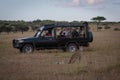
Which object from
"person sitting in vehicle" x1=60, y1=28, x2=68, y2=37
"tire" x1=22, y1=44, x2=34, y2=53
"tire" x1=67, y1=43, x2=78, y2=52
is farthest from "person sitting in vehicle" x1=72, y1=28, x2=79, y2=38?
"tire" x1=22, y1=44, x2=34, y2=53

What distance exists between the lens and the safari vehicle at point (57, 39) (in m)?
23.2

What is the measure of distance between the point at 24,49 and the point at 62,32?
2679 mm

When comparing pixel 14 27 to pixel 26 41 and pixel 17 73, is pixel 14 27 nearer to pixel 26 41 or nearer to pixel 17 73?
pixel 26 41

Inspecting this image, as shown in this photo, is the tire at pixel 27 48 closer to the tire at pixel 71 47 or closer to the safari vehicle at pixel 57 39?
the safari vehicle at pixel 57 39

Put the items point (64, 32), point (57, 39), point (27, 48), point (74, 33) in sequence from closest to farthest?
point (27, 48) < point (57, 39) < point (64, 32) < point (74, 33)

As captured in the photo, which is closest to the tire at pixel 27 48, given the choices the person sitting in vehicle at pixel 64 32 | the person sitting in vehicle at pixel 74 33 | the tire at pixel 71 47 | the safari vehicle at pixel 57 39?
the safari vehicle at pixel 57 39

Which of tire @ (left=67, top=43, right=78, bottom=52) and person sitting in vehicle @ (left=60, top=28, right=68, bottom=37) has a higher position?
person sitting in vehicle @ (left=60, top=28, right=68, bottom=37)

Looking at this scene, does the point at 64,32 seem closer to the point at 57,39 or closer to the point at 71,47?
the point at 57,39

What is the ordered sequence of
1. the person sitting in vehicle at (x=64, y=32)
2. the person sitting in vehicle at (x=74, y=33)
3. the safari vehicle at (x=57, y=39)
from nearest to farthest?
the safari vehicle at (x=57, y=39) → the person sitting in vehicle at (x=64, y=32) → the person sitting in vehicle at (x=74, y=33)

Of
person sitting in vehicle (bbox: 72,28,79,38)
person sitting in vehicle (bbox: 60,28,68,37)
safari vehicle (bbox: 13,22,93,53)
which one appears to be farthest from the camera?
person sitting in vehicle (bbox: 72,28,79,38)

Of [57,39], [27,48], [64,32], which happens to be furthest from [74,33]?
[27,48]

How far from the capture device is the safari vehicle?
913 inches

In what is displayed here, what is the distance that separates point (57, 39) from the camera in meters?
23.4

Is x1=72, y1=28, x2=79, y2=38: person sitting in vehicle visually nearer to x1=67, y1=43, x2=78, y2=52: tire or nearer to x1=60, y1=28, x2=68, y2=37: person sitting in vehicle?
x1=60, y1=28, x2=68, y2=37: person sitting in vehicle
